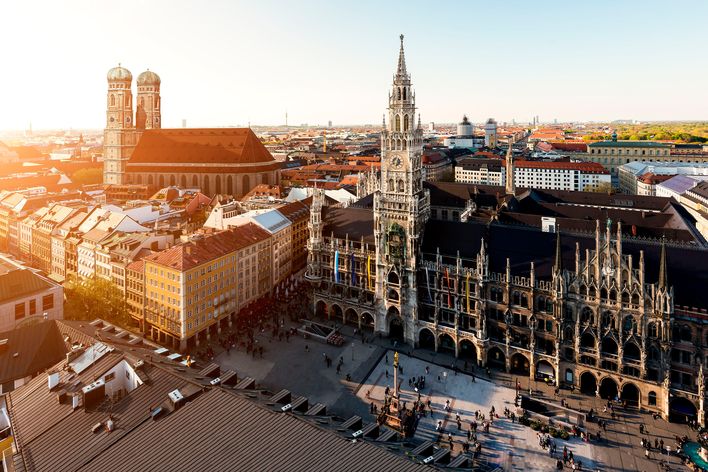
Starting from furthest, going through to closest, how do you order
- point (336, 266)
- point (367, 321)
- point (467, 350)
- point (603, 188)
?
1. point (603, 188)
2. point (336, 266)
3. point (367, 321)
4. point (467, 350)

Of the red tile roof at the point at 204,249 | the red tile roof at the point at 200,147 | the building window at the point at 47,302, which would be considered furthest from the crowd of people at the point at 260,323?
the red tile roof at the point at 200,147

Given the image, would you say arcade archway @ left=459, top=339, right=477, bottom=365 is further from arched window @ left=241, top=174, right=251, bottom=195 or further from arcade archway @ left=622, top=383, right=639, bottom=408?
arched window @ left=241, top=174, right=251, bottom=195

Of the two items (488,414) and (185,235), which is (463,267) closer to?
(488,414)

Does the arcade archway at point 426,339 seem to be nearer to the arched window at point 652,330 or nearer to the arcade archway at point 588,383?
the arcade archway at point 588,383

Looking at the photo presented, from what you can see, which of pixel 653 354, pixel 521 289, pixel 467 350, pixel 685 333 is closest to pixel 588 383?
pixel 653 354

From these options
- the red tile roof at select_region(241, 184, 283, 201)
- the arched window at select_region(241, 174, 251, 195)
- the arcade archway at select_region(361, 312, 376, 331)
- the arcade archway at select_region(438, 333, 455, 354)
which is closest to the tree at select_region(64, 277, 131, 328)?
the arcade archway at select_region(361, 312, 376, 331)

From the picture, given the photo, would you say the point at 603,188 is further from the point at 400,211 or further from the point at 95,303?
the point at 95,303
